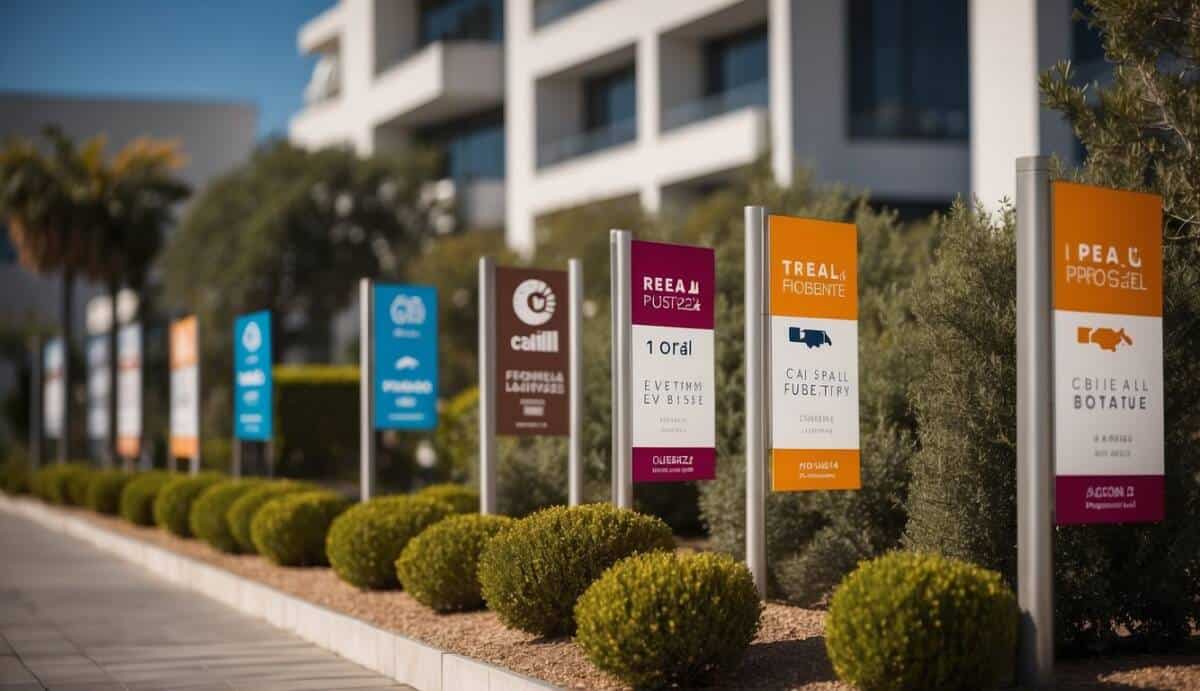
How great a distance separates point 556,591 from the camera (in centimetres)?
1109

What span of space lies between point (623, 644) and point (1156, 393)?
3.29 metres

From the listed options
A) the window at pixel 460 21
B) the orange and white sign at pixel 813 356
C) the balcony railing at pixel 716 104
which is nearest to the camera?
the orange and white sign at pixel 813 356

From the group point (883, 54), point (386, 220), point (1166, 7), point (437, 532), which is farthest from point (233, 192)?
point (1166, 7)

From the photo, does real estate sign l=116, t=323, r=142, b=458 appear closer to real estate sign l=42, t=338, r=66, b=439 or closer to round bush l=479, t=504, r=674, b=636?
real estate sign l=42, t=338, r=66, b=439

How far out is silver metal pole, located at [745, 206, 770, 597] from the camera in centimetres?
1191

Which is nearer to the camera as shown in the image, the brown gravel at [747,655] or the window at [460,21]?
the brown gravel at [747,655]

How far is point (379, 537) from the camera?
15.2 metres

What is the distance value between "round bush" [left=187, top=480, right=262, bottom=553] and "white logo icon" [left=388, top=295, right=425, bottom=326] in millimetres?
4205

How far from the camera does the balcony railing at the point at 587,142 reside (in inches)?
1781

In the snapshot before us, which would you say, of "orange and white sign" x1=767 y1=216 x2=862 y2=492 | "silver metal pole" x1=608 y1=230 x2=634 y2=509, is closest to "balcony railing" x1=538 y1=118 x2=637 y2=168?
"silver metal pole" x1=608 y1=230 x2=634 y2=509

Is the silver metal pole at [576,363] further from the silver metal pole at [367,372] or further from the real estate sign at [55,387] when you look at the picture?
the real estate sign at [55,387]

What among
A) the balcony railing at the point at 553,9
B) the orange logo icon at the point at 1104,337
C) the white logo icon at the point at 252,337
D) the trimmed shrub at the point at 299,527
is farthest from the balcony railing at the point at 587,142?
the orange logo icon at the point at 1104,337

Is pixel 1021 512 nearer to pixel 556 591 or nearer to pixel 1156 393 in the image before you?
pixel 1156 393

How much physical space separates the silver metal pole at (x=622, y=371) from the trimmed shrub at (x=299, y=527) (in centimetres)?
618
